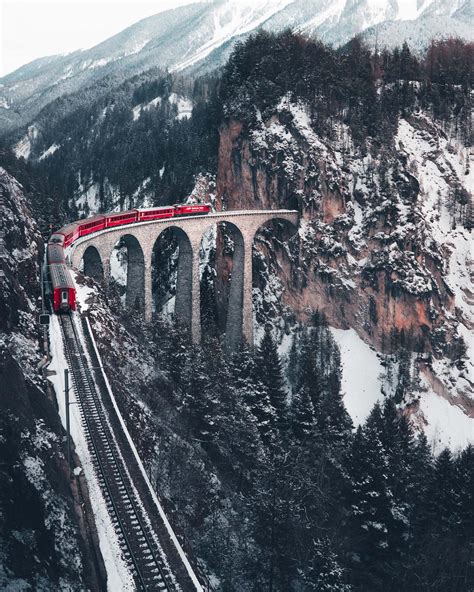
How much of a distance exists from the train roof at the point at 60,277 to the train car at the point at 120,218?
51.1 ft

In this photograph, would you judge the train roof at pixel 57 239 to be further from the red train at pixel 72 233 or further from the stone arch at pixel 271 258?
the stone arch at pixel 271 258

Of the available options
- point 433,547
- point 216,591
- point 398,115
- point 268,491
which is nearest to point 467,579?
point 433,547

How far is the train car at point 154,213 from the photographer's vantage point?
226ft

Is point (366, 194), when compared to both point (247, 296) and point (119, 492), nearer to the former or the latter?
point (247, 296)

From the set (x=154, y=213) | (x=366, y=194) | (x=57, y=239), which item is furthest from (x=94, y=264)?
(x=366, y=194)

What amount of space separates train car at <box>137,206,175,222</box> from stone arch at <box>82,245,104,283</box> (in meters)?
7.17

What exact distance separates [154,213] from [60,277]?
23.4 meters

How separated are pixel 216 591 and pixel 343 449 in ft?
85.9

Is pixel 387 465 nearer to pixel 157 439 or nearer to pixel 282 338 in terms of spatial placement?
pixel 157 439

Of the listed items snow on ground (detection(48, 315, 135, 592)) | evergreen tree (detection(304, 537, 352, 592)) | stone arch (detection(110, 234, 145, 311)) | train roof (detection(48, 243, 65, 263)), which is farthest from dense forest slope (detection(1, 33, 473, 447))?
snow on ground (detection(48, 315, 135, 592))

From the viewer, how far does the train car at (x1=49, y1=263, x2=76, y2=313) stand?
47.5 metres

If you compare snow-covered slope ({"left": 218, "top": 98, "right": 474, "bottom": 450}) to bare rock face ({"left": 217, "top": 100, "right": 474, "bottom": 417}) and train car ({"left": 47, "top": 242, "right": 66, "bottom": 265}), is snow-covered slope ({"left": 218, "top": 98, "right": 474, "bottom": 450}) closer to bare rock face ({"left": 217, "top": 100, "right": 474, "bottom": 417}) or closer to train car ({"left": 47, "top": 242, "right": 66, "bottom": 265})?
bare rock face ({"left": 217, "top": 100, "right": 474, "bottom": 417})

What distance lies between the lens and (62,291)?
1877 inches

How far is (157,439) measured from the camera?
4322cm
